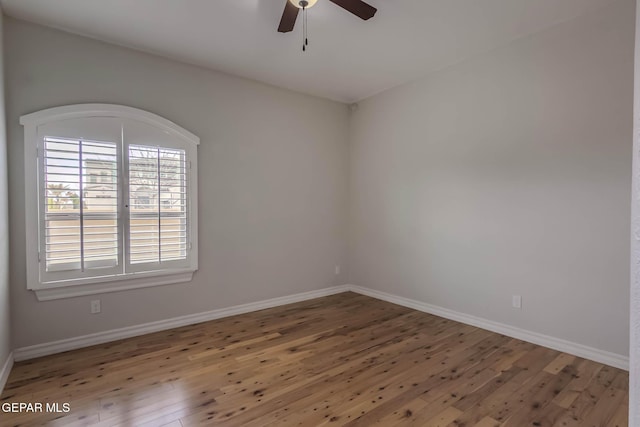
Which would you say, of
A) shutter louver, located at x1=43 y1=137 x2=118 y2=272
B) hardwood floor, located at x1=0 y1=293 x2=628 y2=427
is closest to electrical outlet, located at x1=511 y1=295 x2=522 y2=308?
hardwood floor, located at x1=0 y1=293 x2=628 y2=427

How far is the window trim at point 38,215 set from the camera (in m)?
2.83

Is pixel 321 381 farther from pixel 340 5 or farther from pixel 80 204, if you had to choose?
pixel 340 5

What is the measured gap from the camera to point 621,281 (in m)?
2.70

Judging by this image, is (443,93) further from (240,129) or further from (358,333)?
(358,333)

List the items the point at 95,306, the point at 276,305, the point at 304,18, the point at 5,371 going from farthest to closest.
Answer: the point at 276,305 < the point at 95,306 < the point at 304,18 < the point at 5,371

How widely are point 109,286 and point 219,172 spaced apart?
1568mm

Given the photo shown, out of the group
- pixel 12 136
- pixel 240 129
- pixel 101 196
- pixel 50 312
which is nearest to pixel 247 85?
pixel 240 129

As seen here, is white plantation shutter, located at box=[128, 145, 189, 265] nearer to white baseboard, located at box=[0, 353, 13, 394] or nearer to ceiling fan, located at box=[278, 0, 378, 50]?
white baseboard, located at box=[0, 353, 13, 394]

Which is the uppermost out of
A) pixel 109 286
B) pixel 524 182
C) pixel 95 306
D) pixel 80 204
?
pixel 524 182

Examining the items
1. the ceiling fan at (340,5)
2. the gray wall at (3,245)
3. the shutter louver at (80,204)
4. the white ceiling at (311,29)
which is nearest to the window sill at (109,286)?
the shutter louver at (80,204)

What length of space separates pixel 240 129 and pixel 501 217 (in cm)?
300

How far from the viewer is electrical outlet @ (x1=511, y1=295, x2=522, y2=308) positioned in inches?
129

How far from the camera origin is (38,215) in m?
2.86

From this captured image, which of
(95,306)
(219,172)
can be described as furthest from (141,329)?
(219,172)
